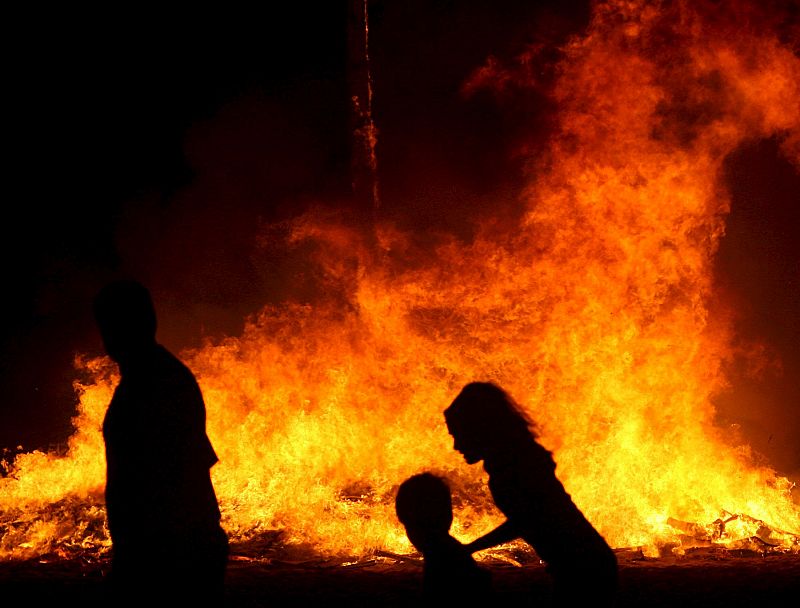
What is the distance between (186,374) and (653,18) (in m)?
8.45

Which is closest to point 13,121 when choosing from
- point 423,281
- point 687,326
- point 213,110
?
point 213,110

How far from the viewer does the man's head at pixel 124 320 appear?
2.68 meters

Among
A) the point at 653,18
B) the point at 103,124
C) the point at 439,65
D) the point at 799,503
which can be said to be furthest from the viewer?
the point at 103,124

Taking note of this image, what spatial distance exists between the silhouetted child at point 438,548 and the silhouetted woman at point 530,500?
0.14 meters

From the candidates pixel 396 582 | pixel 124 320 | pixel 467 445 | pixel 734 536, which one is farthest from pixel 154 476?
pixel 734 536

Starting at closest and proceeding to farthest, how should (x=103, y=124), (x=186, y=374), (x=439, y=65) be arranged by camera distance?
(x=186, y=374)
(x=439, y=65)
(x=103, y=124)

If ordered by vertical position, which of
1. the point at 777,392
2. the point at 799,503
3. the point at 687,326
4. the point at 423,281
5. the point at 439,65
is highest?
the point at 439,65

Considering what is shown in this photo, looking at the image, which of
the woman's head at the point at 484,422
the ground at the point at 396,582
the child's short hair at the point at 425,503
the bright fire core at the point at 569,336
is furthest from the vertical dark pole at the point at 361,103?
the child's short hair at the point at 425,503

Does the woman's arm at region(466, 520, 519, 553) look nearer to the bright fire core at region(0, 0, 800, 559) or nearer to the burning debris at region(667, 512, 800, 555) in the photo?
the burning debris at region(667, 512, 800, 555)

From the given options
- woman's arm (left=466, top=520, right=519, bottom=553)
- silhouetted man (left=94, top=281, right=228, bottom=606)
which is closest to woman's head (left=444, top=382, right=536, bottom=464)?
woman's arm (left=466, top=520, right=519, bottom=553)

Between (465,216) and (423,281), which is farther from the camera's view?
(465,216)

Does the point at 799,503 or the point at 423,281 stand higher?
the point at 423,281

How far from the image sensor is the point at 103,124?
1099 centimetres

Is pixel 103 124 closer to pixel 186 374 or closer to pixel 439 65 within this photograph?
pixel 439 65
